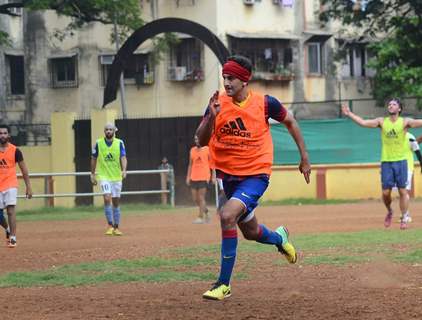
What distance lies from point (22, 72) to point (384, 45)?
56.8 feet

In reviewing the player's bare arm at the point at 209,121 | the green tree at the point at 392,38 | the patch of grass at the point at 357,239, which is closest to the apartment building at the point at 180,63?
the green tree at the point at 392,38

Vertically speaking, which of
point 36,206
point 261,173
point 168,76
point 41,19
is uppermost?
point 41,19

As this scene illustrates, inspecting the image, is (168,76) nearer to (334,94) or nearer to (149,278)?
(334,94)

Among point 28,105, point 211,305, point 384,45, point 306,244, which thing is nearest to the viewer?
point 211,305

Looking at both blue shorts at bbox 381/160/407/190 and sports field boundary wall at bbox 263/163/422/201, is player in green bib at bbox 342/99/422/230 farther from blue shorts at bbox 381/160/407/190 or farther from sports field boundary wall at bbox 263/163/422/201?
sports field boundary wall at bbox 263/163/422/201

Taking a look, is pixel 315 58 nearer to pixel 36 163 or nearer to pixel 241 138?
pixel 36 163

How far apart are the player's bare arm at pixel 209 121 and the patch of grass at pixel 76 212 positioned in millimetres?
15232

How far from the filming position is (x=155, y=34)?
28953 mm

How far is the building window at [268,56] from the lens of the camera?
128 feet

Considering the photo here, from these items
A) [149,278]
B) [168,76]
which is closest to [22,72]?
[168,76]

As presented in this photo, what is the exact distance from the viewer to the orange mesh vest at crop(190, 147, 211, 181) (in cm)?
2032

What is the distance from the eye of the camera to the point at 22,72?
43.0m

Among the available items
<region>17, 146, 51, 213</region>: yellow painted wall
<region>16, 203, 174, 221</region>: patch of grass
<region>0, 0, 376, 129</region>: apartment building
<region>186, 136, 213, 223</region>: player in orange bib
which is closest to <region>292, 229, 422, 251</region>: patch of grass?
<region>186, 136, 213, 223</region>: player in orange bib

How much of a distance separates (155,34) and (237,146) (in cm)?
2097
